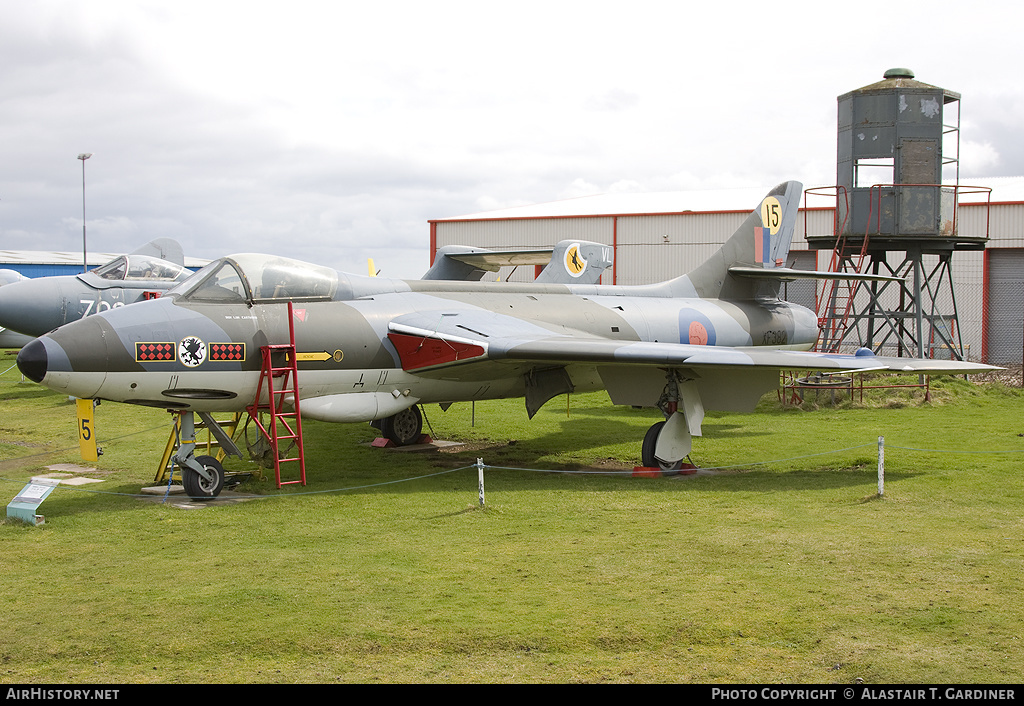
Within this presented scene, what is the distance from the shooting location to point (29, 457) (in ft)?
45.0

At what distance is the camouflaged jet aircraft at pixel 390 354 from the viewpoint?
10.3 meters

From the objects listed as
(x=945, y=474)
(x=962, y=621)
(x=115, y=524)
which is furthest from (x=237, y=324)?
(x=945, y=474)

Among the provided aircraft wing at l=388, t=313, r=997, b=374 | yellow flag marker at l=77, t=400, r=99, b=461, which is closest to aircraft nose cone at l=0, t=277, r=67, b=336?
yellow flag marker at l=77, t=400, r=99, b=461

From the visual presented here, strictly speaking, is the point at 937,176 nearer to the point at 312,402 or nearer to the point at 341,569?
the point at 312,402

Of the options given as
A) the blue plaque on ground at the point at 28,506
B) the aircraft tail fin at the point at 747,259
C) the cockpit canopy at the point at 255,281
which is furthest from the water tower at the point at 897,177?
the blue plaque on ground at the point at 28,506

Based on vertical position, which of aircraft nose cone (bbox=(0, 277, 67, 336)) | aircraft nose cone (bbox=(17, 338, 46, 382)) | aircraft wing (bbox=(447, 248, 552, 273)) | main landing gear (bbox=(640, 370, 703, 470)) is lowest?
main landing gear (bbox=(640, 370, 703, 470))

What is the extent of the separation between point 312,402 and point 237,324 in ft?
4.33

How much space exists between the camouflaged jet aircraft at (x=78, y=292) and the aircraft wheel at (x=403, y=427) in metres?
5.69

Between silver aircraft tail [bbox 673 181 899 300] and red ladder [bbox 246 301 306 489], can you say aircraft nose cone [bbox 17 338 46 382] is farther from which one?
silver aircraft tail [bbox 673 181 899 300]

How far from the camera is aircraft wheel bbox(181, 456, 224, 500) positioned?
10.6m

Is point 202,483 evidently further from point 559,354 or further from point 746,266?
point 746,266

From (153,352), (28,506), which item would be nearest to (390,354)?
(153,352)

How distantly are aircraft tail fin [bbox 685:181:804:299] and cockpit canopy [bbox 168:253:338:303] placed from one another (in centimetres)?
739

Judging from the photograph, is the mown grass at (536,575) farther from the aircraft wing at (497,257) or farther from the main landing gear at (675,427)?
the aircraft wing at (497,257)
